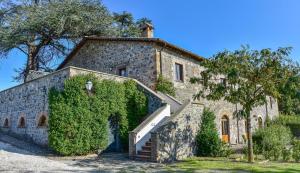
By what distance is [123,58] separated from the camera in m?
19.5

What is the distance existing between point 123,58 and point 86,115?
20.6 ft

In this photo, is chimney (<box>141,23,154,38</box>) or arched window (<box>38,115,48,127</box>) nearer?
arched window (<box>38,115,48,127</box>)

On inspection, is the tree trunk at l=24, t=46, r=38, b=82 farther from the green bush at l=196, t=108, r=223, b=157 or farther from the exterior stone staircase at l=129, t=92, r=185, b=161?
the green bush at l=196, t=108, r=223, b=157

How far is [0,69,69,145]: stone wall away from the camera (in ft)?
49.2

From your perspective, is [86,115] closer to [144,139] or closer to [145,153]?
[144,139]

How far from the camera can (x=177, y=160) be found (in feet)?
44.7

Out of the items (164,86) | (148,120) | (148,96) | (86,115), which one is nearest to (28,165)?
(86,115)

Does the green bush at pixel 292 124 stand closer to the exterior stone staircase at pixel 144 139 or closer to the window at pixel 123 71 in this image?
the window at pixel 123 71

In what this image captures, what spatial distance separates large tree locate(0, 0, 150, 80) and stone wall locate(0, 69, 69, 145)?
725 cm

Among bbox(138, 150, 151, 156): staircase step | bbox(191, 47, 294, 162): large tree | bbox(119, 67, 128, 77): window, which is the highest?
bbox(119, 67, 128, 77): window

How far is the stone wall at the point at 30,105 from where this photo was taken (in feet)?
49.2

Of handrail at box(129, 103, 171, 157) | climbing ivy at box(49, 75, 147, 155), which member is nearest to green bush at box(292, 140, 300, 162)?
handrail at box(129, 103, 171, 157)

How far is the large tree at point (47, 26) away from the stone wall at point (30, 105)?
7251mm

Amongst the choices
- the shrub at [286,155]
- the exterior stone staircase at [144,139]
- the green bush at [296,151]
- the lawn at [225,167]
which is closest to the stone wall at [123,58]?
the exterior stone staircase at [144,139]
